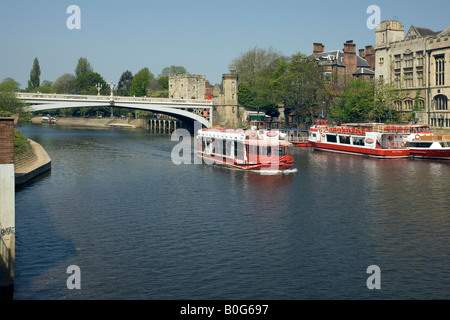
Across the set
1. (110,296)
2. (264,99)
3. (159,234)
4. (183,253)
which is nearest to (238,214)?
(159,234)

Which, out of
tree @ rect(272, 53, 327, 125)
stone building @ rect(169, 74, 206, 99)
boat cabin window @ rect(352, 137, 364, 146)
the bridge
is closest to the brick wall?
boat cabin window @ rect(352, 137, 364, 146)

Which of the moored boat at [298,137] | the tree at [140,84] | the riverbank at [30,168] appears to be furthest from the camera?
the tree at [140,84]

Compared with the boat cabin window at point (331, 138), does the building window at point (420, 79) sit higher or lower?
higher

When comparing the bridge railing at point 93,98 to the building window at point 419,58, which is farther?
the bridge railing at point 93,98

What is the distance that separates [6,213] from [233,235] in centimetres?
1238

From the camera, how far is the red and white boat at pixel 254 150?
52.4m

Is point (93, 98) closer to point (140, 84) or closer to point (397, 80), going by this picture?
point (397, 80)

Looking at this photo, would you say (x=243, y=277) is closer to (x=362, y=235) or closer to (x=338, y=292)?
(x=338, y=292)

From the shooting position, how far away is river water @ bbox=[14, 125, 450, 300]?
22750 mm

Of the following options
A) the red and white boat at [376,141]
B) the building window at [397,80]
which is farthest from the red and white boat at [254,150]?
the building window at [397,80]

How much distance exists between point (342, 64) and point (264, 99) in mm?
18392

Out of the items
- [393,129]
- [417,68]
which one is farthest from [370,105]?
[393,129]

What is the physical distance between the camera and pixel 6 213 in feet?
70.3

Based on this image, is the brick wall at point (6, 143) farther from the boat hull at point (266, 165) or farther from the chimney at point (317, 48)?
the chimney at point (317, 48)
